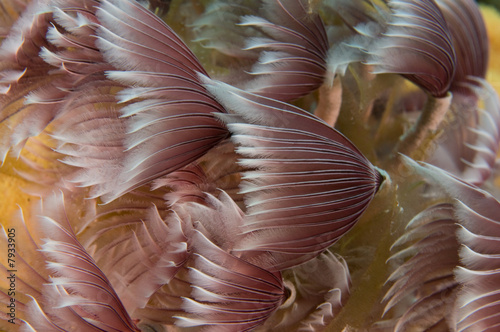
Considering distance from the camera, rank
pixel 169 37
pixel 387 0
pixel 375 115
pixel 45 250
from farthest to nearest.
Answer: pixel 375 115 → pixel 387 0 → pixel 169 37 → pixel 45 250

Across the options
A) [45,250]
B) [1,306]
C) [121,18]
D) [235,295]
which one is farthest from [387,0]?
[1,306]

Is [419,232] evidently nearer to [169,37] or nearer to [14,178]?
[169,37]

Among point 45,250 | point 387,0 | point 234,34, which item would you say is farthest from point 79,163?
point 387,0

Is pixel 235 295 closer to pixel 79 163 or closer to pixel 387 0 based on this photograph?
pixel 79 163

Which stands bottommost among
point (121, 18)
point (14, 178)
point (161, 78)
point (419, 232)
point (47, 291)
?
point (419, 232)

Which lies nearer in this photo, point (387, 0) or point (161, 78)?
point (161, 78)

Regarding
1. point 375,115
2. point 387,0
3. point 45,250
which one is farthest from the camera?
point 375,115

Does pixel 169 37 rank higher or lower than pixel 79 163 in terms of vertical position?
higher
